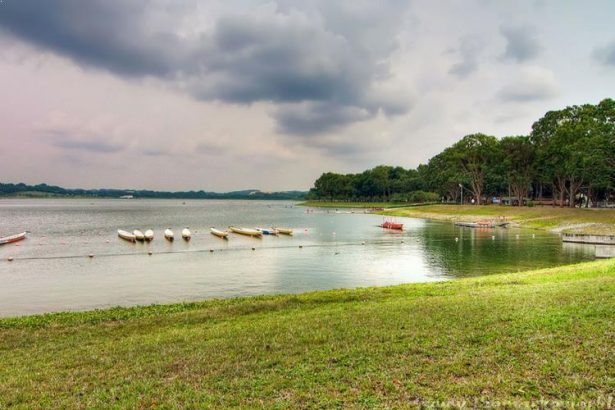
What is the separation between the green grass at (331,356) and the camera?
26.3 feet

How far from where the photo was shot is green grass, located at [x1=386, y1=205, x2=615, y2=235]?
66.9m

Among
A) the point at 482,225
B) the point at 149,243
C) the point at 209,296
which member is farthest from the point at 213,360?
the point at 482,225

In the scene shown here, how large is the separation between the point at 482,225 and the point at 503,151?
3737 cm

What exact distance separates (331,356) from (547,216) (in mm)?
87903

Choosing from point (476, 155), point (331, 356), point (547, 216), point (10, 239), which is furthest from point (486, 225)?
point (10, 239)

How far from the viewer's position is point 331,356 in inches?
400

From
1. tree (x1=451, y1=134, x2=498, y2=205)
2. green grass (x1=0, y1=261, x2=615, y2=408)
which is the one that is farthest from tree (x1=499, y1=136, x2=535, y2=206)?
green grass (x1=0, y1=261, x2=615, y2=408)

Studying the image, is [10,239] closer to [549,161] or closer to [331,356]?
[331,356]

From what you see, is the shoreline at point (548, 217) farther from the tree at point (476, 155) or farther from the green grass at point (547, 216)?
the tree at point (476, 155)

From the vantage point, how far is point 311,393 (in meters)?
8.08

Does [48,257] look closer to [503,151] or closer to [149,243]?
[149,243]

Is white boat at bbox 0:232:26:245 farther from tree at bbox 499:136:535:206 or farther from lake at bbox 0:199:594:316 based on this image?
tree at bbox 499:136:535:206

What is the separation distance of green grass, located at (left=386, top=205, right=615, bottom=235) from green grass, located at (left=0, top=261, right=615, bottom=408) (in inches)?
2262

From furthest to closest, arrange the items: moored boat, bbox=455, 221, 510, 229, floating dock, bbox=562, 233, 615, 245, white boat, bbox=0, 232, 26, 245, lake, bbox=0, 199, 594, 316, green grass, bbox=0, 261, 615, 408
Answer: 1. moored boat, bbox=455, 221, 510, 229
2. white boat, bbox=0, 232, 26, 245
3. floating dock, bbox=562, 233, 615, 245
4. lake, bbox=0, 199, 594, 316
5. green grass, bbox=0, 261, 615, 408
